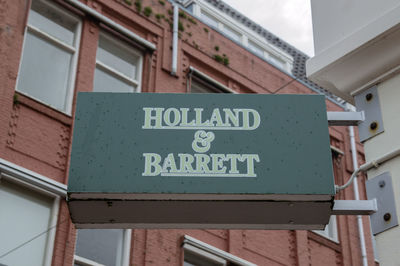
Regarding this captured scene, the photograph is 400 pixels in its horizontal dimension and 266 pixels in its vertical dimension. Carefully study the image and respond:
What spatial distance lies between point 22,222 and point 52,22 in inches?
177

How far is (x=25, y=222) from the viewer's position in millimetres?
12930

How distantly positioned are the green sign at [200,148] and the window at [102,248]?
26.4 feet

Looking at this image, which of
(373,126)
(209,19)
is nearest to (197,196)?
(373,126)

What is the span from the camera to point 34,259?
1277 centimetres

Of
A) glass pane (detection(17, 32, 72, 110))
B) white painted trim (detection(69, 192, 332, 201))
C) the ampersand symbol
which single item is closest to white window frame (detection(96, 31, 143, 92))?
glass pane (detection(17, 32, 72, 110))

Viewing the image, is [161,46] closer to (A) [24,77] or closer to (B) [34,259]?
(A) [24,77]

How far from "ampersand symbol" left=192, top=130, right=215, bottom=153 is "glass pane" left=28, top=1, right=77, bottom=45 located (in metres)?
10.1

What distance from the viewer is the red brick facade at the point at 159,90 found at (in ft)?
44.4

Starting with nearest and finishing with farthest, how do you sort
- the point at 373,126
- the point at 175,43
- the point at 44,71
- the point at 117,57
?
the point at 373,126
the point at 44,71
the point at 117,57
the point at 175,43

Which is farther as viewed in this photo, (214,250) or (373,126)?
(214,250)

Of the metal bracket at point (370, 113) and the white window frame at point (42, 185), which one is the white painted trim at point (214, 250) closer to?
the white window frame at point (42, 185)

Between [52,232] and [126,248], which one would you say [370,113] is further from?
[126,248]

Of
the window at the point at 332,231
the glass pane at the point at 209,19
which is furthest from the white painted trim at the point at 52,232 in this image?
the glass pane at the point at 209,19

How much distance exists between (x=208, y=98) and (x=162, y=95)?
13.7 inches
